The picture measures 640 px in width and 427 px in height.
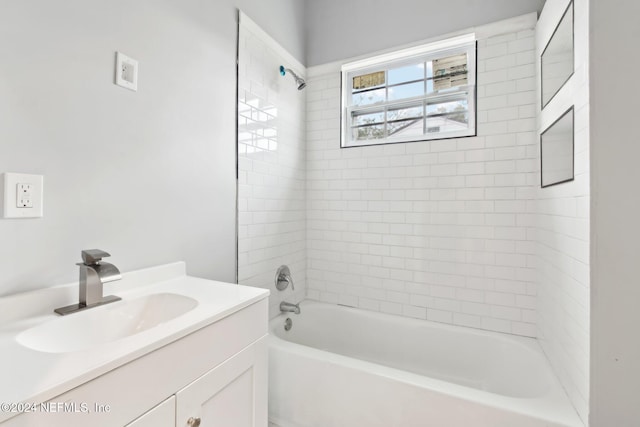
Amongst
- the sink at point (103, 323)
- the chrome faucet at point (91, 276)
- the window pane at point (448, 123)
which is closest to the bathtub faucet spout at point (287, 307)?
the sink at point (103, 323)

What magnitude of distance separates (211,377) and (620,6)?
193 centimetres

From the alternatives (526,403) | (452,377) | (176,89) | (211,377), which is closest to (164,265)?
(211,377)

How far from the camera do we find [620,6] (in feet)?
3.53

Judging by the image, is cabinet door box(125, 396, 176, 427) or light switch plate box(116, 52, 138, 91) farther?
light switch plate box(116, 52, 138, 91)

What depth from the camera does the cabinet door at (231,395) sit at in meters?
0.85

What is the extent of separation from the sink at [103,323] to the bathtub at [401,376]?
2.25 feet

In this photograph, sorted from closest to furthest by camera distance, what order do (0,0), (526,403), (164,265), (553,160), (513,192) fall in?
(0,0), (526,403), (164,265), (553,160), (513,192)

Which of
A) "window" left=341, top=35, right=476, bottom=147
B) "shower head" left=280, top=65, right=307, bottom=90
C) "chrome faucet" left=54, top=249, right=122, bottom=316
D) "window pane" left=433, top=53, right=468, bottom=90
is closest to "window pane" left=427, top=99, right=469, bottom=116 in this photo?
"window" left=341, top=35, right=476, bottom=147

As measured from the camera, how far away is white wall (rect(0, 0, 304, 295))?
934mm

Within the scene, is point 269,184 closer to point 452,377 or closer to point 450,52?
point 450,52

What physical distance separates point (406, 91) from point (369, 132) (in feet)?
1.36

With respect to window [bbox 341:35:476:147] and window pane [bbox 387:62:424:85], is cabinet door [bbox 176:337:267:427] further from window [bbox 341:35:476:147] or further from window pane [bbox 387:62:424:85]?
window pane [bbox 387:62:424:85]

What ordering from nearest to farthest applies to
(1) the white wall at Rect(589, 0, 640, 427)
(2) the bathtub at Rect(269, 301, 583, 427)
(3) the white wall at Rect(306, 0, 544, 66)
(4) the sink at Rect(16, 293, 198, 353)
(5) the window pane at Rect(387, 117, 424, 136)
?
(4) the sink at Rect(16, 293, 198, 353)
(1) the white wall at Rect(589, 0, 640, 427)
(2) the bathtub at Rect(269, 301, 583, 427)
(3) the white wall at Rect(306, 0, 544, 66)
(5) the window pane at Rect(387, 117, 424, 136)

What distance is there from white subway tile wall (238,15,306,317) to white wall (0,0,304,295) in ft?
0.35
